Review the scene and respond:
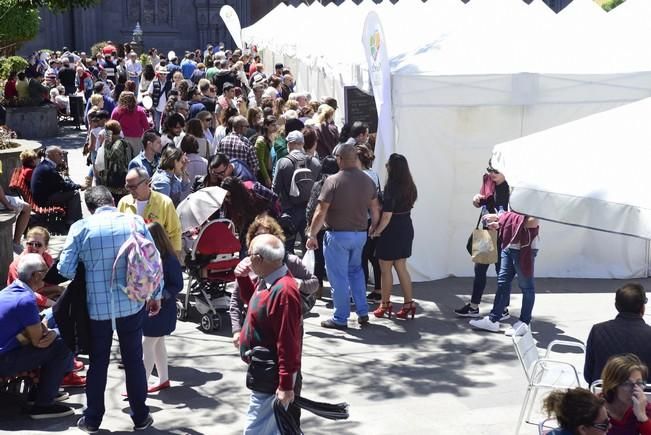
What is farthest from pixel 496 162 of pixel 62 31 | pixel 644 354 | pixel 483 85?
pixel 62 31

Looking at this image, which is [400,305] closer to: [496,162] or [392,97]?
[392,97]

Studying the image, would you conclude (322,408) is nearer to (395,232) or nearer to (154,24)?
(395,232)

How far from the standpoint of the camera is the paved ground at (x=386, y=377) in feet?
24.8

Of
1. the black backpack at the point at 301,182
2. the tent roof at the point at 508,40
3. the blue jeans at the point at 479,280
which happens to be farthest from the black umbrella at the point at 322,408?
the tent roof at the point at 508,40

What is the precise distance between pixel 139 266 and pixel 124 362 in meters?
0.74

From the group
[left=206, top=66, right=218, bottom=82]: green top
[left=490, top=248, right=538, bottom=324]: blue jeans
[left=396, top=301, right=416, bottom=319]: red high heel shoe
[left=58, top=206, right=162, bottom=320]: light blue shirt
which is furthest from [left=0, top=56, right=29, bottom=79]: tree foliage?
[left=58, top=206, right=162, bottom=320]: light blue shirt

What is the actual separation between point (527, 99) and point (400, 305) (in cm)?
269

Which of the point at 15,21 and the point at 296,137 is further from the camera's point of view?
the point at 15,21

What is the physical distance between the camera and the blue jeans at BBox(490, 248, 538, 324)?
954cm

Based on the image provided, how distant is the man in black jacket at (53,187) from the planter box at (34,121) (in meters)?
10.3

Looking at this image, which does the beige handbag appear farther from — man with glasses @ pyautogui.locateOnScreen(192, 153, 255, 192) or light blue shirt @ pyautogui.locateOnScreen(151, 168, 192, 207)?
light blue shirt @ pyautogui.locateOnScreen(151, 168, 192, 207)

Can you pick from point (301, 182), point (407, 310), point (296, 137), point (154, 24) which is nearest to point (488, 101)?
point (296, 137)

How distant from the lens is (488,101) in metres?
11.2

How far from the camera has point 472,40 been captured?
1184cm
